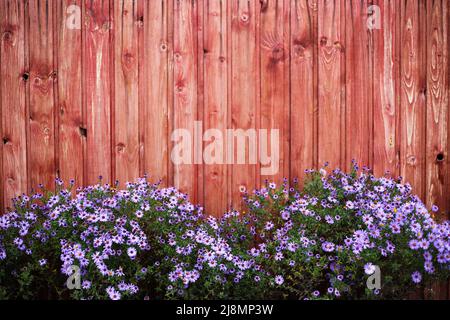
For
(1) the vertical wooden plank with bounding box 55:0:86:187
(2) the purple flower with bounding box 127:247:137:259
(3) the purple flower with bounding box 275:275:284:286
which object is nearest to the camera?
A: (2) the purple flower with bounding box 127:247:137:259

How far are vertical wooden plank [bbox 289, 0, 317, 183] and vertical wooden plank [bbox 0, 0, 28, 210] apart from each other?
1887 millimetres

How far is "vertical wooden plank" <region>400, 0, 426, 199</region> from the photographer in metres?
3.19

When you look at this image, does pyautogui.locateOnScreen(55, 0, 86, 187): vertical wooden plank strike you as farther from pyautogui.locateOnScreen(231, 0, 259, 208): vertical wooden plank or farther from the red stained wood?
pyautogui.locateOnScreen(231, 0, 259, 208): vertical wooden plank

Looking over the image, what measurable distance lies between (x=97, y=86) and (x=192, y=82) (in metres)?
0.67

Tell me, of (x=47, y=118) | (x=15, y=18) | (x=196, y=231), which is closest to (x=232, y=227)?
(x=196, y=231)

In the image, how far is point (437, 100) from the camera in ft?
10.5

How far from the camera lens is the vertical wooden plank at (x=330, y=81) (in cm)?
316

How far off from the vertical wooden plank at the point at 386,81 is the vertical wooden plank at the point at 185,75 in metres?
1.29

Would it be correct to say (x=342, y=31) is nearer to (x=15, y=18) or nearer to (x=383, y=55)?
(x=383, y=55)

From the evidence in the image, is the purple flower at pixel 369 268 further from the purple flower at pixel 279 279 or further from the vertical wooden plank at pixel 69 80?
the vertical wooden plank at pixel 69 80

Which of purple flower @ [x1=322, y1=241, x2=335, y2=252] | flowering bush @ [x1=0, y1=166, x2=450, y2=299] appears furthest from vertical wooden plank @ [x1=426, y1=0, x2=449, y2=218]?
purple flower @ [x1=322, y1=241, x2=335, y2=252]

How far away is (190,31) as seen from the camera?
122 inches

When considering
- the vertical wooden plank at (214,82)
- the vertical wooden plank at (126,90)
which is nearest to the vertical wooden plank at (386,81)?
the vertical wooden plank at (214,82)
